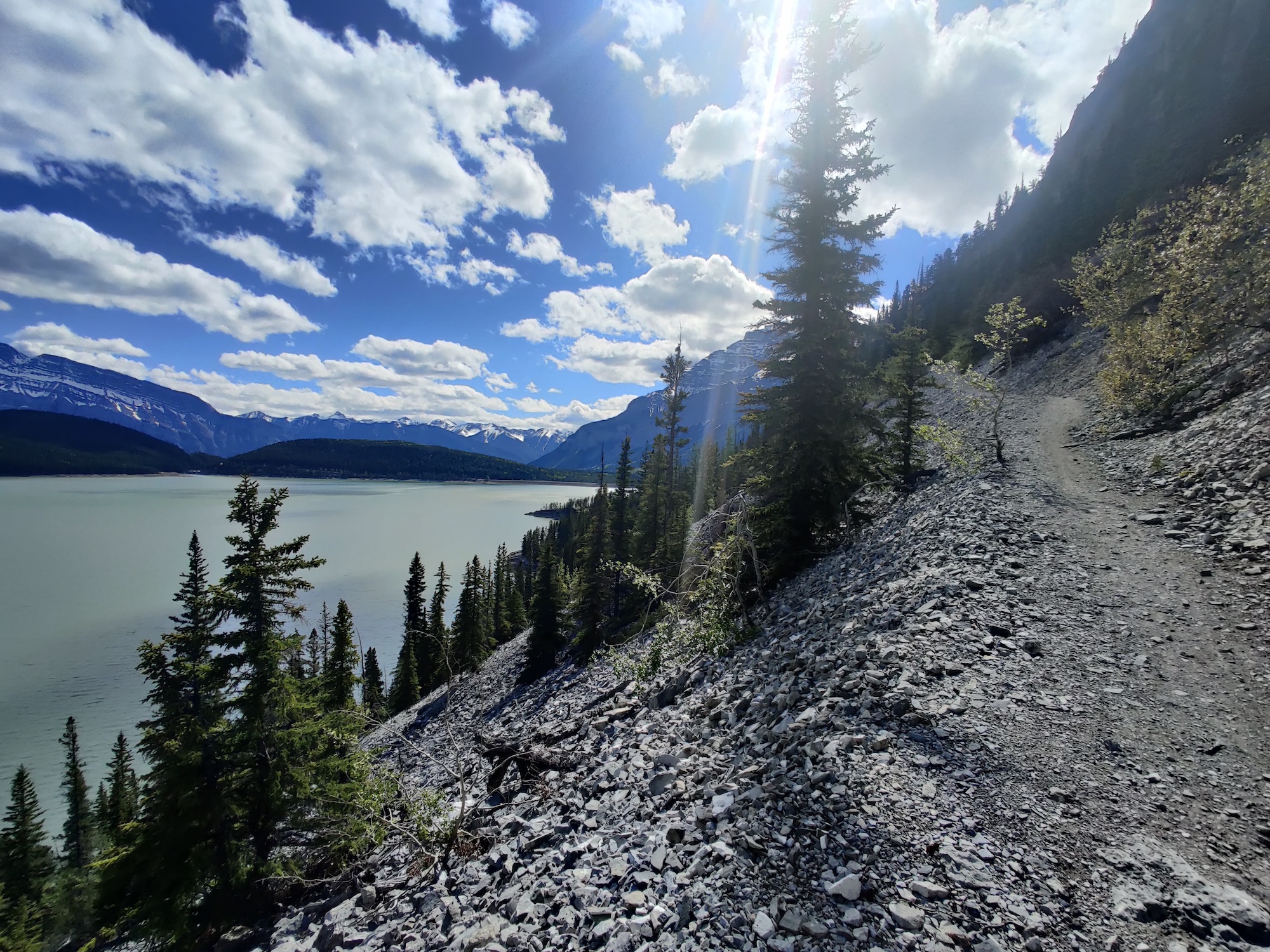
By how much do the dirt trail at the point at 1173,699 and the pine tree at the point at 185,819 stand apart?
16.7 m

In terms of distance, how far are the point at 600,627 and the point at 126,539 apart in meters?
161

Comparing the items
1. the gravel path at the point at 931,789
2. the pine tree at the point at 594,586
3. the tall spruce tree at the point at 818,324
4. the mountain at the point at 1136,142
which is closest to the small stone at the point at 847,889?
the gravel path at the point at 931,789

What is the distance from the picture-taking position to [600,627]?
35.7 meters

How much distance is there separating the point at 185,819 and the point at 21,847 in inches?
1338

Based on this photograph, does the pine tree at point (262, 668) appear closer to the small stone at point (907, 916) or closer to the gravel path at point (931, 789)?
the gravel path at point (931, 789)

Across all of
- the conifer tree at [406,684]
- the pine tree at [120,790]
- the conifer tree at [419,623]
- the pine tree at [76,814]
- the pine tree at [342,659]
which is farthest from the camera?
the conifer tree at [406,684]

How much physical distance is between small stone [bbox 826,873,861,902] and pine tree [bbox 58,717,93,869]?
5012cm

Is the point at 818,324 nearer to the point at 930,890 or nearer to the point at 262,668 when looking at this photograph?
the point at 930,890

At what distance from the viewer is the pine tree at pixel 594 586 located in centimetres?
3488

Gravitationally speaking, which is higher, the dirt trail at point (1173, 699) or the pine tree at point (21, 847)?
the dirt trail at point (1173, 699)

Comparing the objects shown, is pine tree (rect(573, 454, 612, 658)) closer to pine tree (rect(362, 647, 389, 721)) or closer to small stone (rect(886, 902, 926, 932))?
pine tree (rect(362, 647, 389, 721))

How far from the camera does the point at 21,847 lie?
29.2m

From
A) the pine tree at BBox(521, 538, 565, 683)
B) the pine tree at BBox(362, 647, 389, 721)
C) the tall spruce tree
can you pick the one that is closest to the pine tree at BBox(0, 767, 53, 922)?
the pine tree at BBox(362, 647, 389, 721)

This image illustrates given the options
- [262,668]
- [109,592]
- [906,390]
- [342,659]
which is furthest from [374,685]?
[109,592]
